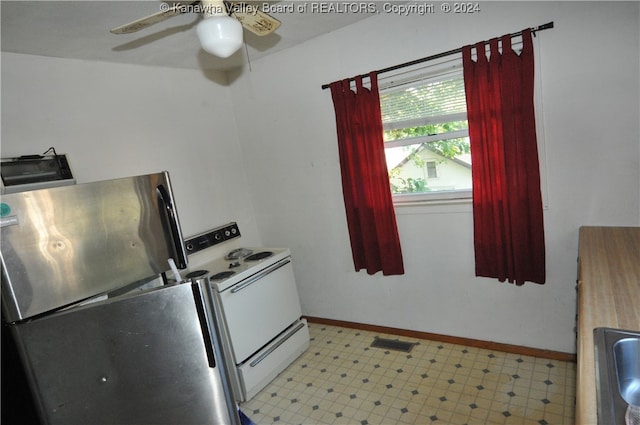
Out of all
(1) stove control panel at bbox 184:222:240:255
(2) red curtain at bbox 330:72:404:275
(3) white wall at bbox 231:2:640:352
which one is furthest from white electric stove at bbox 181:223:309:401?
(2) red curtain at bbox 330:72:404:275

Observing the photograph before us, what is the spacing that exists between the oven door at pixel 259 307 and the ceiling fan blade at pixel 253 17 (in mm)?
1598

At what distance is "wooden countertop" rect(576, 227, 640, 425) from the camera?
3.22ft

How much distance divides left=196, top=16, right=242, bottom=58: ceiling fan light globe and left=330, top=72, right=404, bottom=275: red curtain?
1.36m

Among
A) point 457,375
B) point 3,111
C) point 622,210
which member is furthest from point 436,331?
point 3,111

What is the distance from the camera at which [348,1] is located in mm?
2254

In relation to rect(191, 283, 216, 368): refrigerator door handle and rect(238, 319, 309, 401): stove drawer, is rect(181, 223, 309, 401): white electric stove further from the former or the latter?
rect(191, 283, 216, 368): refrigerator door handle

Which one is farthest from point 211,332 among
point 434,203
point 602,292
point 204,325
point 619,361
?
point 434,203

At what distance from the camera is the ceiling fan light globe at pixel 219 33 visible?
141 cm

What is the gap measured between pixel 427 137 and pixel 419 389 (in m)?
1.69

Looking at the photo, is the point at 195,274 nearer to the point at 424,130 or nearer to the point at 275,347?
the point at 275,347

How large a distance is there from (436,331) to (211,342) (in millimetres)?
1946

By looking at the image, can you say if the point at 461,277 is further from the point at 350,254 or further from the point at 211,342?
the point at 211,342

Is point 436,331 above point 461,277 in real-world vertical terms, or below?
below

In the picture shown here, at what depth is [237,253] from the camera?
3.15 metres
